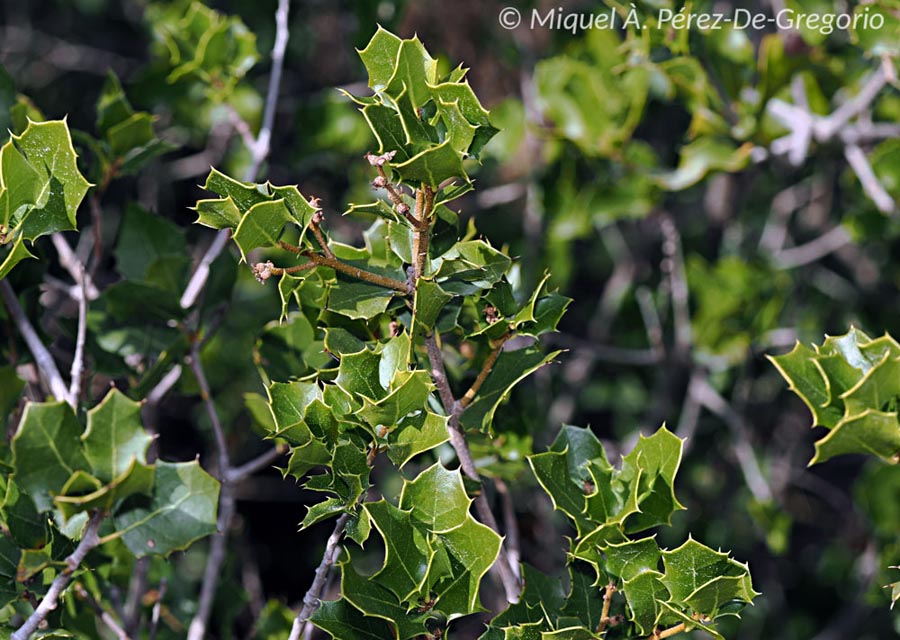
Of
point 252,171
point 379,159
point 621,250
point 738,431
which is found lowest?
point 738,431

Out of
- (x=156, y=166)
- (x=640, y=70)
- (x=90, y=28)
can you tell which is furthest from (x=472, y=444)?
(x=90, y=28)

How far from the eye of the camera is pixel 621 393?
7.91ft

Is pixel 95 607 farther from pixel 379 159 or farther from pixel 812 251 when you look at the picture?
pixel 812 251

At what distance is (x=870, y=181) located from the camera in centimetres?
171

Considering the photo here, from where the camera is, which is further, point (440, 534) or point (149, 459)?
point (149, 459)

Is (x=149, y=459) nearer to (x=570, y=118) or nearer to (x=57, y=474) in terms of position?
(x=57, y=474)

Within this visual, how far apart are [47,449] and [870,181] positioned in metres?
1.50

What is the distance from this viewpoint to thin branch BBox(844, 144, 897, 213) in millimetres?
1694

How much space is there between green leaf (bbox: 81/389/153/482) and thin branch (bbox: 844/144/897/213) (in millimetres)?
1401

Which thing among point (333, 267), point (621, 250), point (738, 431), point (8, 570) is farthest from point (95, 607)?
point (621, 250)

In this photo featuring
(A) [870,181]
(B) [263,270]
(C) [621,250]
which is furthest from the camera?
(C) [621,250]

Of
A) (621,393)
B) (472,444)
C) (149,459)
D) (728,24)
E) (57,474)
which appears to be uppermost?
(728,24)

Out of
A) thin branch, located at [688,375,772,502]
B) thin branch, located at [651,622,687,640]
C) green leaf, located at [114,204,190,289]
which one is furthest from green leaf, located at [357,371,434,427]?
thin branch, located at [688,375,772,502]

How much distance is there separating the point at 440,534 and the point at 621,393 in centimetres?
155
